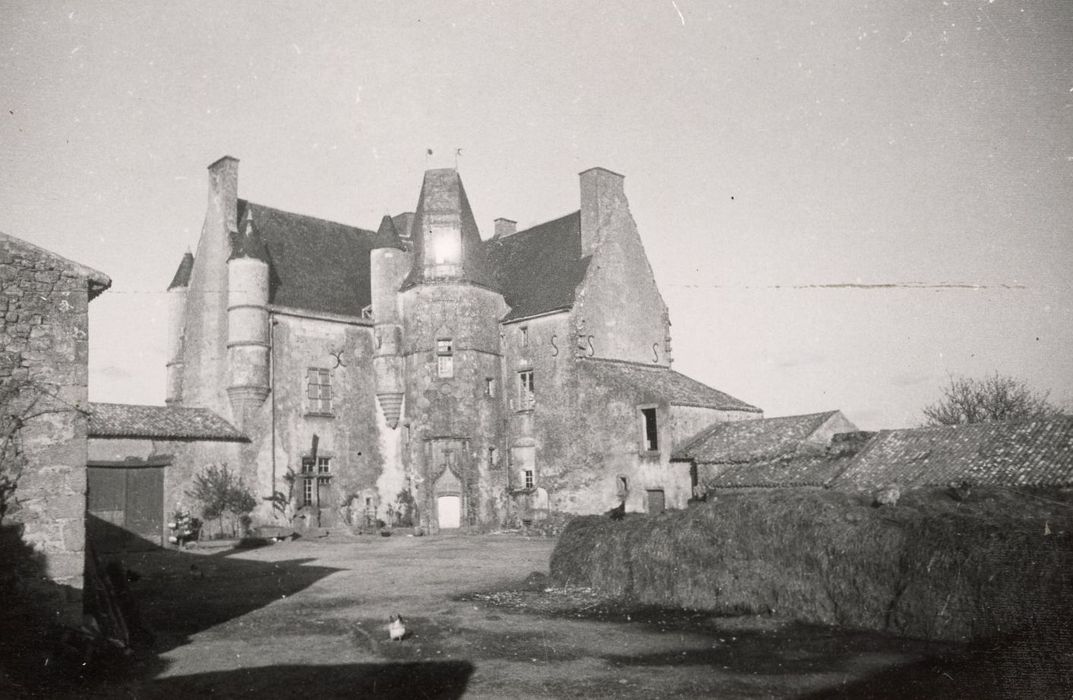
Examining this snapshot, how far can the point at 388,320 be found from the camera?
3703 centimetres

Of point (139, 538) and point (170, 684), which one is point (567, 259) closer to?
point (139, 538)

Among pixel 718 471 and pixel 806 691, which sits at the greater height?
pixel 718 471

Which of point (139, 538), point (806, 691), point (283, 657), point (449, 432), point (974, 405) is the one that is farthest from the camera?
point (974, 405)

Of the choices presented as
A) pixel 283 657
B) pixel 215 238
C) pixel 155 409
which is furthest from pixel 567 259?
pixel 283 657

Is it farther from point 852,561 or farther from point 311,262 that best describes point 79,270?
point 311,262

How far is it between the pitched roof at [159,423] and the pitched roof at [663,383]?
1410 cm

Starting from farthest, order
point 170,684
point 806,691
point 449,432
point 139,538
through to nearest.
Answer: point 449,432 → point 139,538 → point 170,684 → point 806,691

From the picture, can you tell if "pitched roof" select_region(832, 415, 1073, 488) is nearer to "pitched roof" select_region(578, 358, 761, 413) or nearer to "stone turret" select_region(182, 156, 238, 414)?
"pitched roof" select_region(578, 358, 761, 413)

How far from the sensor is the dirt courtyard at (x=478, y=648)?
9844 millimetres

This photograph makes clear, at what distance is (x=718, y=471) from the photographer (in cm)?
3019

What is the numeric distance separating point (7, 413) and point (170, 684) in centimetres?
394

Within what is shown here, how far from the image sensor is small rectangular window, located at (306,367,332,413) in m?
35.3

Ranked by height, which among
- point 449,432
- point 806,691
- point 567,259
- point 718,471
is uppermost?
point 567,259

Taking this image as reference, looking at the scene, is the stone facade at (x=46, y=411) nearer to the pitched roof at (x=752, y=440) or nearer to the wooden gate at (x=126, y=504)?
the wooden gate at (x=126, y=504)
